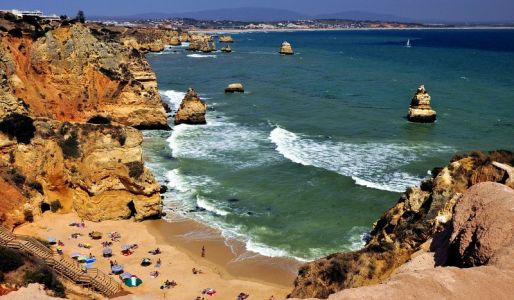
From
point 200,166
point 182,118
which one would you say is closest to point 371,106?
point 182,118

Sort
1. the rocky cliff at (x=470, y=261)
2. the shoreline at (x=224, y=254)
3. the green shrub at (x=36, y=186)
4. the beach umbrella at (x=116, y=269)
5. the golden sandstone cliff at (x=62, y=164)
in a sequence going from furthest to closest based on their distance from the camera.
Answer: the green shrub at (x=36, y=186) < the golden sandstone cliff at (x=62, y=164) < the shoreline at (x=224, y=254) < the beach umbrella at (x=116, y=269) < the rocky cliff at (x=470, y=261)

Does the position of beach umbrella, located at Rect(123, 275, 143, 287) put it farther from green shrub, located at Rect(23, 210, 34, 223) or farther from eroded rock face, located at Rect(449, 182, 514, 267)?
eroded rock face, located at Rect(449, 182, 514, 267)

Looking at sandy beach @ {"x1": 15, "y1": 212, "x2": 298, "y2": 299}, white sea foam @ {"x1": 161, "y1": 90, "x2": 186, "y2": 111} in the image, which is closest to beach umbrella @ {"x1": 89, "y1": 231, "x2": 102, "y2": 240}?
sandy beach @ {"x1": 15, "y1": 212, "x2": 298, "y2": 299}

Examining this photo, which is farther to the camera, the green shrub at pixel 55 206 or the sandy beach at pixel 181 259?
the green shrub at pixel 55 206

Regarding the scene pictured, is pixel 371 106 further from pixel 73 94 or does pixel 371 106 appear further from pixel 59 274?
pixel 59 274

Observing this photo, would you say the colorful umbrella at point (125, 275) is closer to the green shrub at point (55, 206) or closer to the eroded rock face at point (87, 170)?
the eroded rock face at point (87, 170)

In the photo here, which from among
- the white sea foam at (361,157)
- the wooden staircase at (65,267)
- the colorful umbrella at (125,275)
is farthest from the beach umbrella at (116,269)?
the white sea foam at (361,157)

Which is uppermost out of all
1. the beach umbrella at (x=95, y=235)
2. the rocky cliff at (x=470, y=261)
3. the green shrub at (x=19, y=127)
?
the rocky cliff at (x=470, y=261)
